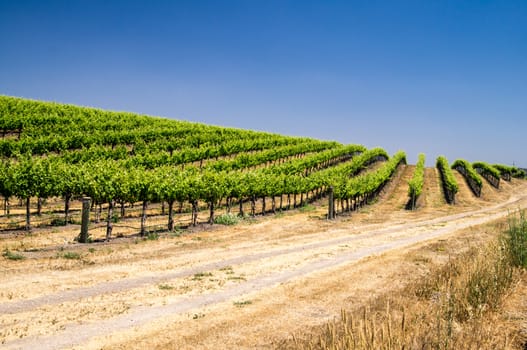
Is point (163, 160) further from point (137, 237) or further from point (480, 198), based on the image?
point (480, 198)

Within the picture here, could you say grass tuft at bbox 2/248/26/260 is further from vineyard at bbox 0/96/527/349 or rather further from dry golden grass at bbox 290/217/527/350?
dry golden grass at bbox 290/217/527/350

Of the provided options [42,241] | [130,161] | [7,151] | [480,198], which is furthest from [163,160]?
[480,198]

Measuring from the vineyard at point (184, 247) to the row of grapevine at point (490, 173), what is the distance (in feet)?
61.2

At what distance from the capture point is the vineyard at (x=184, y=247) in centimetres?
1165

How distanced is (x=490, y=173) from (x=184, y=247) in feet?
242

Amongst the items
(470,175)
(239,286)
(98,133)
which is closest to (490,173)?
(470,175)

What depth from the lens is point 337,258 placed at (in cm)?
2139

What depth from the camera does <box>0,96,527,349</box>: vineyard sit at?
11648mm

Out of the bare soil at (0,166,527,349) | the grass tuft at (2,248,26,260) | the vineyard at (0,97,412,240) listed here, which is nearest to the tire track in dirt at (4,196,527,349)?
the bare soil at (0,166,527,349)

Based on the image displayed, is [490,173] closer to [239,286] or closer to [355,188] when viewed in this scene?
[355,188]

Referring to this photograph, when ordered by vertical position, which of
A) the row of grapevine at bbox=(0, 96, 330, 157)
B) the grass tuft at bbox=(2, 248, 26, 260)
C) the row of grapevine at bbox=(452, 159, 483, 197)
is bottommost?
the grass tuft at bbox=(2, 248, 26, 260)

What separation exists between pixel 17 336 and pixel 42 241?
13474 millimetres

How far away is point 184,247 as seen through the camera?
2344 centimetres

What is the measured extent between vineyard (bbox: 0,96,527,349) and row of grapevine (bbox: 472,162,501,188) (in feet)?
61.2
